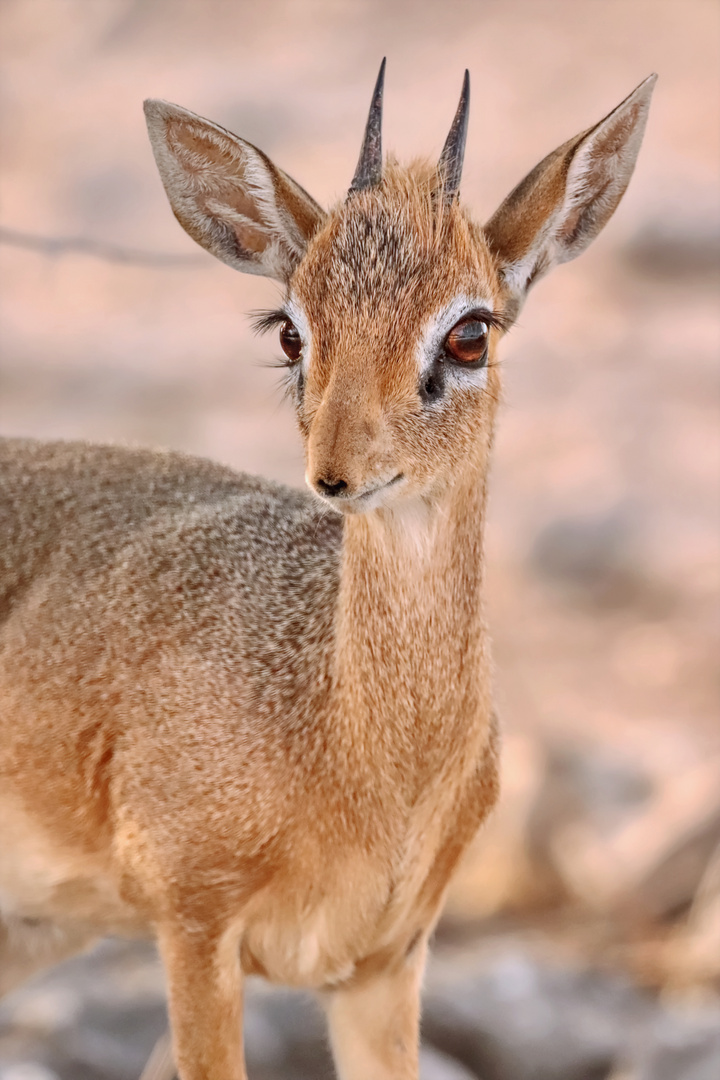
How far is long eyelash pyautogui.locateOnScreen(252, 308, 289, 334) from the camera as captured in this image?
102 inches

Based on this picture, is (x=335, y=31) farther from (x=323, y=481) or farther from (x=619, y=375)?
(x=323, y=481)

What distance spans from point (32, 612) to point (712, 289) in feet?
16.3

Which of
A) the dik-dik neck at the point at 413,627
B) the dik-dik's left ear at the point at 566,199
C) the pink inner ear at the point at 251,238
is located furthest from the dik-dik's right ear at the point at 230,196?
the dik-dik neck at the point at 413,627

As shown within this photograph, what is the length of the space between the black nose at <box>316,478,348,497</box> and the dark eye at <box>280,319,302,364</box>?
1.33ft

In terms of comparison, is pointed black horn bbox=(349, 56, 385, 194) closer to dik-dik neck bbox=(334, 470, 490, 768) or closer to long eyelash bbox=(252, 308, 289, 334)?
long eyelash bbox=(252, 308, 289, 334)

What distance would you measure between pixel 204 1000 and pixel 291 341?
1.36m

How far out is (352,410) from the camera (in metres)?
2.30

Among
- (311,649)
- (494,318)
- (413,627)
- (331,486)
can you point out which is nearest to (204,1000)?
(311,649)

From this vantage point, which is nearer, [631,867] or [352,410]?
[352,410]

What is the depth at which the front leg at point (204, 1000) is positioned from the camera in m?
2.79

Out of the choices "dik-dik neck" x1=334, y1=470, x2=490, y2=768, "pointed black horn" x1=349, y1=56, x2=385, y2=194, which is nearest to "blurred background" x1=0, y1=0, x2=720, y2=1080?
"dik-dik neck" x1=334, y1=470, x2=490, y2=768

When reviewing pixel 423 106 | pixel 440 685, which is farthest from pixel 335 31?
pixel 440 685

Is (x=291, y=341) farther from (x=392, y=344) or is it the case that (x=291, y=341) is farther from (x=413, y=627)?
(x=413, y=627)

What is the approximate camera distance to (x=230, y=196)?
9.25 feet
